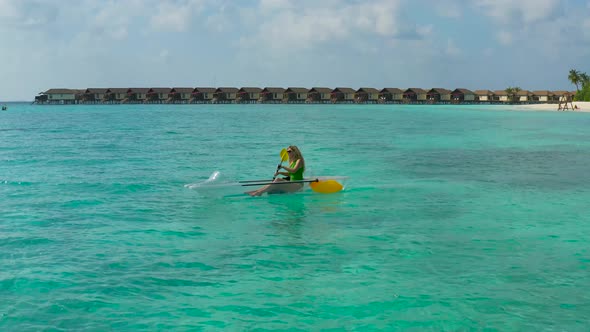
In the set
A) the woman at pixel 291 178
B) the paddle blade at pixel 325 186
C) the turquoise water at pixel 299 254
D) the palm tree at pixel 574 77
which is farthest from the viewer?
the palm tree at pixel 574 77

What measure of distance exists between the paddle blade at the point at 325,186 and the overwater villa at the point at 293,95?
123386 mm

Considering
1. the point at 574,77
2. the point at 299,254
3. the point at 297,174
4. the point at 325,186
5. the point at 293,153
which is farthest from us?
the point at 574,77

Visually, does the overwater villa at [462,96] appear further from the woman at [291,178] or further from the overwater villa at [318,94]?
the woman at [291,178]

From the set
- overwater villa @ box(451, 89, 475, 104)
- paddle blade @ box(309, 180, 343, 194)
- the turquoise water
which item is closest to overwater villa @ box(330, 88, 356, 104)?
overwater villa @ box(451, 89, 475, 104)

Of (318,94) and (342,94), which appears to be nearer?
(318,94)

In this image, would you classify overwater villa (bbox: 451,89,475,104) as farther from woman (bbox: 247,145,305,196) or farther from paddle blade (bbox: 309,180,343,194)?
woman (bbox: 247,145,305,196)

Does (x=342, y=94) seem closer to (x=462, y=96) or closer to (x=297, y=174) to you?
(x=462, y=96)

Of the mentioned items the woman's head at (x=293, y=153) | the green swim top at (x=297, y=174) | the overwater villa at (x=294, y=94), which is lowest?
the green swim top at (x=297, y=174)

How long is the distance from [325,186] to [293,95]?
12497cm

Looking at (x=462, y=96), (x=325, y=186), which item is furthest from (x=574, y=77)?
(x=325, y=186)

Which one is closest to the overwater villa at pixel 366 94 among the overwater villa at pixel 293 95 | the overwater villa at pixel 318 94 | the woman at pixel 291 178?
the overwater villa at pixel 293 95

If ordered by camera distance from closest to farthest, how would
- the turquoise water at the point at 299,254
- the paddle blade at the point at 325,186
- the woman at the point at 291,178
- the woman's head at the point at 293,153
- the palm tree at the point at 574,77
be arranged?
the turquoise water at the point at 299,254 → the woman's head at the point at 293,153 → the woman at the point at 291,178 → the paddle blade at the point at 325,186 → the palm tree at the point at 574,77

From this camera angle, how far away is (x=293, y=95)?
138 meters

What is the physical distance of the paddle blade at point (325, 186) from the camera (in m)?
14.0
